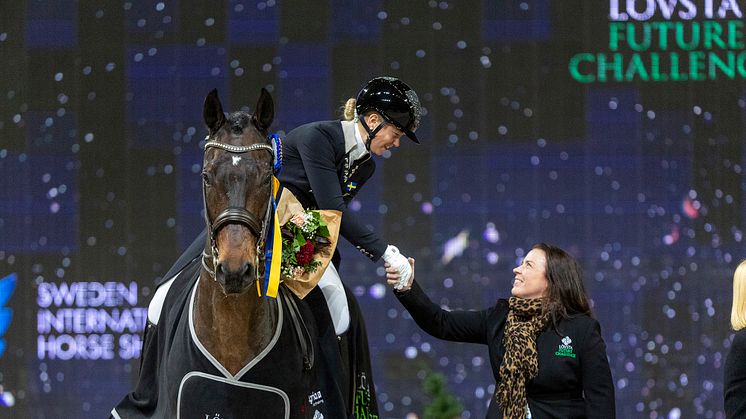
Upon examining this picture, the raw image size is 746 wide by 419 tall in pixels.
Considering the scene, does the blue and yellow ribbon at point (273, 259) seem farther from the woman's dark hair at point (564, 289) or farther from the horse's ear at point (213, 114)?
the woman's dark hair at point (564, 289)

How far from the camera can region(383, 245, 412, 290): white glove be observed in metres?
3.69

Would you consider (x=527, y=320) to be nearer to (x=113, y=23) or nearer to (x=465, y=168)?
(x=465, y=168)

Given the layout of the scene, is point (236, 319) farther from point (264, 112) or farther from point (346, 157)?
point (346, 157)

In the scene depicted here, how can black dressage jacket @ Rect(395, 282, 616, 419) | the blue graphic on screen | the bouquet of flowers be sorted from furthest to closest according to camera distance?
1. the blue graphic on screen
2. black dressage jacket @ Rect(395, 282, 616, 419)
3. the bouquet of flowers

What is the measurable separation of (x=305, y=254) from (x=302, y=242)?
1.6 inches

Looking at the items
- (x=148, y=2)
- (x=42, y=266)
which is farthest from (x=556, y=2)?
(x=42, y=266)

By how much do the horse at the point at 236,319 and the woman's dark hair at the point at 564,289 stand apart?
0.90 m

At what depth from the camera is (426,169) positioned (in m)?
6.04

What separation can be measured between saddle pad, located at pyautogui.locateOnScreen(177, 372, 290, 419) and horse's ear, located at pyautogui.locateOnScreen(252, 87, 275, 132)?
0.75m

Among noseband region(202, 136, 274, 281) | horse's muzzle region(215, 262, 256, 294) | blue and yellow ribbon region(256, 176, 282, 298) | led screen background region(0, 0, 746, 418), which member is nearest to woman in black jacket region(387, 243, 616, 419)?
blue and yellow ribbon region(256, 176, 282, 298)

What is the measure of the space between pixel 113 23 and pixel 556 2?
2.67 metres

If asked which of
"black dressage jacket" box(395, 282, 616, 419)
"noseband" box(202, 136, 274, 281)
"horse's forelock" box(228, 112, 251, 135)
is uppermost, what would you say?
"horse's forelock" box(228, 112, 251, 135)

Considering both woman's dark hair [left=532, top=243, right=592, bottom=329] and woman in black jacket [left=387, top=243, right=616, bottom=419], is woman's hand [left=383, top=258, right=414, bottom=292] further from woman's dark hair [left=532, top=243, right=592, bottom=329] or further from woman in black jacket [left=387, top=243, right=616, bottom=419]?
woman's dark hair [left=532, top=243, right=592, bottom=329]

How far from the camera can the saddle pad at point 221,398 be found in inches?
116
